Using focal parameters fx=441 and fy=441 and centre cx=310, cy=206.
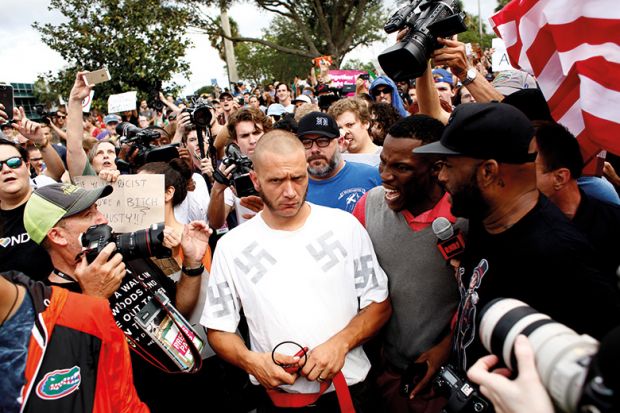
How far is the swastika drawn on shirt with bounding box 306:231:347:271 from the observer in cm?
202

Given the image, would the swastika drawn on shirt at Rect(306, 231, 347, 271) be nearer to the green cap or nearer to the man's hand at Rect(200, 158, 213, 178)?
the green cap

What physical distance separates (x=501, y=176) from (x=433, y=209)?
0.56m

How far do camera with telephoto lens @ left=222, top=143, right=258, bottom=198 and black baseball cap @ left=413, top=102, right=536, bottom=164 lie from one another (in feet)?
5.06

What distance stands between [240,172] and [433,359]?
169 cm

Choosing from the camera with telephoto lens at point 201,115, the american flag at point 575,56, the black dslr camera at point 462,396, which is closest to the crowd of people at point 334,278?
the black dslr camera at point 462,396

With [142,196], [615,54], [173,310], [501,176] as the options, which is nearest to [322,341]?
[173,310]

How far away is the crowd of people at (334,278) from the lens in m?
1.52

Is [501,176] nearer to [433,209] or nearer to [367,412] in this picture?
[433,209]

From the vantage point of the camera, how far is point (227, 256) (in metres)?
2.06

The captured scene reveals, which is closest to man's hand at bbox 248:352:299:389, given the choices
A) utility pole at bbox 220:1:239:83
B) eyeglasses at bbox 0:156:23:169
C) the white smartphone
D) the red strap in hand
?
the red strap in hand

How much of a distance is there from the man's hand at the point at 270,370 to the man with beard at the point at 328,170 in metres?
1.33

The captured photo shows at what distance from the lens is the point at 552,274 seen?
146 cm

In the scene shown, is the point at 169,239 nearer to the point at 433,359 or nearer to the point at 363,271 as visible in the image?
the point at 363,271

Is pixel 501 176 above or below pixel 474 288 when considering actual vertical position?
above
